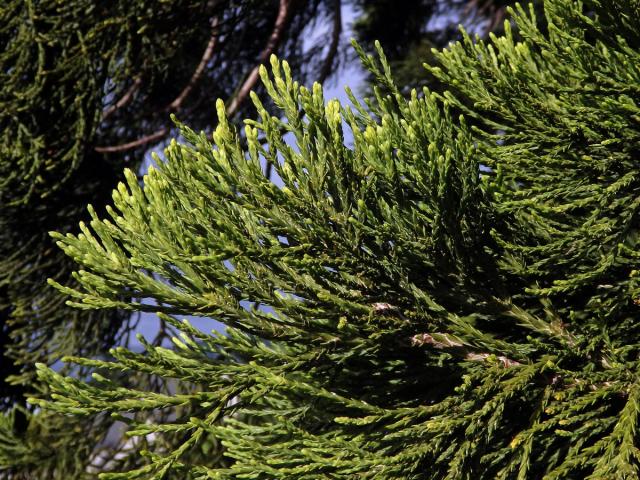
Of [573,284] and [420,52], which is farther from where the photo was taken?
[420,52]

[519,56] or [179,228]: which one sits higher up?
[519,56]

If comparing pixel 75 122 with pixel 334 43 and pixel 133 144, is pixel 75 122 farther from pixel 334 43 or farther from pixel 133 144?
pixel 334 43

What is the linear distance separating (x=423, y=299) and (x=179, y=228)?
2.81ft

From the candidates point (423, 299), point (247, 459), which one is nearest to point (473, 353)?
point (423, 299)

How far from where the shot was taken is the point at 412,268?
2.34m

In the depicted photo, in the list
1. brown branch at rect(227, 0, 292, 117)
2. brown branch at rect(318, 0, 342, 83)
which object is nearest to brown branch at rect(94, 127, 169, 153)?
brown branch at rect(227, 0, 292, 117)

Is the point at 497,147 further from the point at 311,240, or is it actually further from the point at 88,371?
the point at 88,371

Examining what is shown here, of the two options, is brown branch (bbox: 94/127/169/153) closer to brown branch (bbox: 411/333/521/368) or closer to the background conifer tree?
the background conifer tree

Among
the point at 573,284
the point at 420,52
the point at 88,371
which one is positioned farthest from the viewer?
the point at 420,52

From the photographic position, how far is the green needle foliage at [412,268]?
2.10m

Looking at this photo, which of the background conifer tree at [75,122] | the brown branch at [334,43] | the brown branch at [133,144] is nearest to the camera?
the background conifer tree at [75,122]

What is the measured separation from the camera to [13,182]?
4.65m

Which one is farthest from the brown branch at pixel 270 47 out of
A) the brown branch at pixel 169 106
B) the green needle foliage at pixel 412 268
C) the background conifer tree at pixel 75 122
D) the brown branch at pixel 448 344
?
the brown branch at pixel 448 344

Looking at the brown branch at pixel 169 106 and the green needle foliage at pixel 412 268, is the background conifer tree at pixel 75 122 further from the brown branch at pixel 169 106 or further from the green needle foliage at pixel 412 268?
the green needle foliage at pixel 412 268
